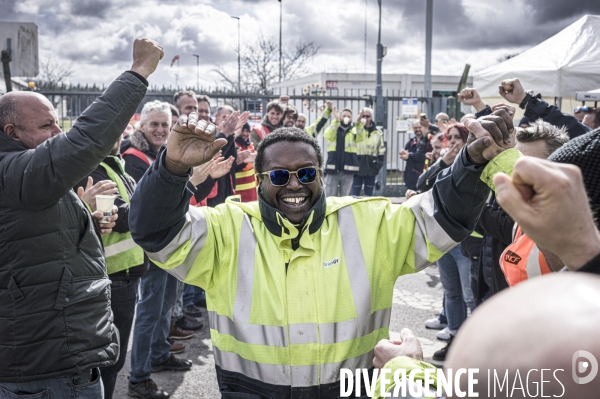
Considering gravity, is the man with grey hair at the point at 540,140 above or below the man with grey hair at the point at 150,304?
above

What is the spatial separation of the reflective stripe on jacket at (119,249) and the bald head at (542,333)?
3.09 metres

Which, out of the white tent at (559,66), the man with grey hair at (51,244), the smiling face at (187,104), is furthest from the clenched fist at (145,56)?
the white tent at (559,66)

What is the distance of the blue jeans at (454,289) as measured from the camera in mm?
5051

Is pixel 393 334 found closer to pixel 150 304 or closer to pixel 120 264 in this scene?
pixel 150 304

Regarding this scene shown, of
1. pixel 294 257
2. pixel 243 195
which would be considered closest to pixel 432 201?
pixel 294 257

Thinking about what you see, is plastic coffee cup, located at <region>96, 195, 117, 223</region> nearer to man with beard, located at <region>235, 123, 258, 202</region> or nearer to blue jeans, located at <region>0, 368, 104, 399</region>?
blue jeans, located at <region>0, 368, 104, 399</region>

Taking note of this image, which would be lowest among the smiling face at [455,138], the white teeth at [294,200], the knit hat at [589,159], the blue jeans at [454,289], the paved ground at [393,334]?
the paved ground at [393,334]

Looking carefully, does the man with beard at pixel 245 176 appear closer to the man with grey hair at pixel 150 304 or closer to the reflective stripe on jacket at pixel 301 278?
the man with grey hair at pixel 150 304

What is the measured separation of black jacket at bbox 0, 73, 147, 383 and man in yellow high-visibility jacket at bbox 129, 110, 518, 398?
1.37ft

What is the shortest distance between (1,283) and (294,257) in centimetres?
131

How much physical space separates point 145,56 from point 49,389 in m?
1.56

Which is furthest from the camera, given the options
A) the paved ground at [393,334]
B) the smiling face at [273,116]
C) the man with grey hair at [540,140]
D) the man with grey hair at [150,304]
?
the smiling face at [273,116]

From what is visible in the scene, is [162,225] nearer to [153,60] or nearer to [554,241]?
[153,60]

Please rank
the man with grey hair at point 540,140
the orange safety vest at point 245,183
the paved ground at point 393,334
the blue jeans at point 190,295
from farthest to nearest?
the orange safety vest at point 245,183 → the blue jeans at point 190,295 → the paved ground at point 393,334 → the man with grey hair at point 540,140
